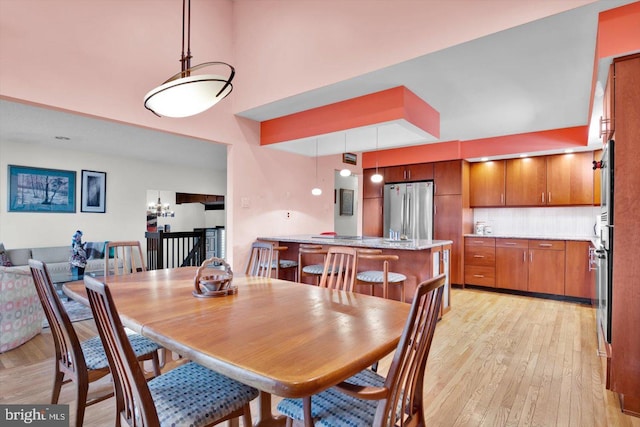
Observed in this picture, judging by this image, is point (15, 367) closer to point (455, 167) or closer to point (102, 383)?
point (102, 383)

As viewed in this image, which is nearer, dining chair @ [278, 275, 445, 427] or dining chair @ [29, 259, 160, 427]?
dining chair @ [278, 275, 445, 427]

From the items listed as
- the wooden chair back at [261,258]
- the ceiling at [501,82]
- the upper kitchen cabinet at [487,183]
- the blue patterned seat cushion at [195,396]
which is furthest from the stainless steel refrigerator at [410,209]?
the blue patterned seat cushion at [195,396]

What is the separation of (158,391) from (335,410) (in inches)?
27.6

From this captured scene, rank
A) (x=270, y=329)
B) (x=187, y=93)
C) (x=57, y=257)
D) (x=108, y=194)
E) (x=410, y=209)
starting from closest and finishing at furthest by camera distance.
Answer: (x=270, y=329)
(x=187, y=93)
(x=57, y=257)
(x=410, y=209)
(x=108, y=194)

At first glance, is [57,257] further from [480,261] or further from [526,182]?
[526,182]

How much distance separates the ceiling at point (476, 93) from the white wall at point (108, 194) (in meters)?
0.34

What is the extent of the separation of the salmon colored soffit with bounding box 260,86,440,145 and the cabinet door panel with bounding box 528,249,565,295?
8.18ft

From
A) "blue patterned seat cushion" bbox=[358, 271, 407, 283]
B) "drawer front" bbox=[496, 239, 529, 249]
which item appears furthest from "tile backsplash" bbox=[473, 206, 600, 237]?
"blue patterned seat cushion" bbox=[358, 271, 407, 283]

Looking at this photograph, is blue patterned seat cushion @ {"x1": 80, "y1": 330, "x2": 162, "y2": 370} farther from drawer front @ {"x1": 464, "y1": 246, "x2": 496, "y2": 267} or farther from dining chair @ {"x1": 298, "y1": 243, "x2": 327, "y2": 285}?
drawer front @ {"x1": 464, "y1": 246, "x2": 496, "y2": 267}

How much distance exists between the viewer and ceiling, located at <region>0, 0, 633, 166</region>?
2.39m

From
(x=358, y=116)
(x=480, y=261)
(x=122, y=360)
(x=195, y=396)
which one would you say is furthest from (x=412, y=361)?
Answer: (x=480, y=261)

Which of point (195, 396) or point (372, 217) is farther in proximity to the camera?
point (372, 217)

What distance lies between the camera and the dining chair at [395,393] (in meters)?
1.03

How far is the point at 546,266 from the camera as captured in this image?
473 centimetres
